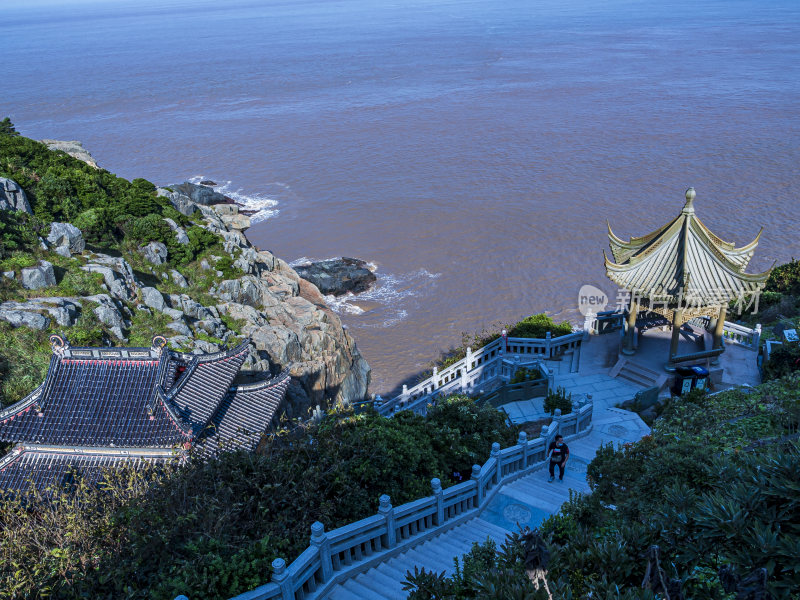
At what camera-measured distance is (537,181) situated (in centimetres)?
5597

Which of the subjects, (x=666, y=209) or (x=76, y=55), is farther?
(x=76, y=55)

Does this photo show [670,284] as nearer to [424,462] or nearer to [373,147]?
[424,462]

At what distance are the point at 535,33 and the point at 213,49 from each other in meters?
75.3

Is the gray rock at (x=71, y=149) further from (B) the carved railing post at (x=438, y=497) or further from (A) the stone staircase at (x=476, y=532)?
(B) the carved railing post at (x=438, y=497)

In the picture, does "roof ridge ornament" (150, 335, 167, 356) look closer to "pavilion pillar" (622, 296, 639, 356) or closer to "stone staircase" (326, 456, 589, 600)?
"stone staircase" (326, 456, 589, 600)

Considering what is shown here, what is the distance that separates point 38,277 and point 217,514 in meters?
19.2

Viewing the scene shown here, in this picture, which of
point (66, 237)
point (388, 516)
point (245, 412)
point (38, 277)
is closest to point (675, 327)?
point (388, 516)

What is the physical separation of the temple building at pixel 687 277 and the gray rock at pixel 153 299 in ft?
59.5

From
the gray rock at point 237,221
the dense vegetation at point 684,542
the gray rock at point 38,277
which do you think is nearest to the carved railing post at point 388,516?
the dense vegetation at point 684,542

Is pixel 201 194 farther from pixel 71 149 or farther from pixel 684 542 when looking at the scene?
pixel 684 542

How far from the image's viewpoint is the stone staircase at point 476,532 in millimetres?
9797

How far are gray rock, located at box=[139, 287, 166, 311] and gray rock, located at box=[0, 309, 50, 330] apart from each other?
4394mm

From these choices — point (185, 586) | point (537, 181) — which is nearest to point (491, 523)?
point (185, 586)

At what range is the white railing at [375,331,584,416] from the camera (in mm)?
19672
